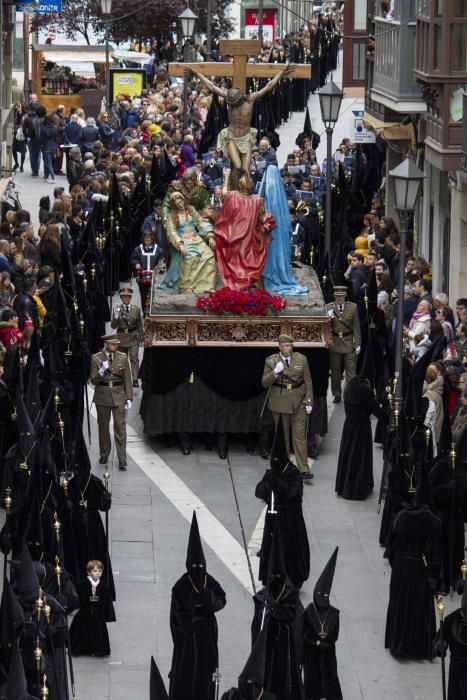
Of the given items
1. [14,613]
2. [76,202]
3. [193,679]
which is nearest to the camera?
[14,613]

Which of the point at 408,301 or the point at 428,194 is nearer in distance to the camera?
the point at 408,301

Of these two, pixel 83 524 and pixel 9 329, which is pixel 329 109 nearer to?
pixel 9 329

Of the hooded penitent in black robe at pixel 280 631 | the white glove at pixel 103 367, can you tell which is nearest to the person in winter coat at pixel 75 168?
the white glove at pixel 103 367

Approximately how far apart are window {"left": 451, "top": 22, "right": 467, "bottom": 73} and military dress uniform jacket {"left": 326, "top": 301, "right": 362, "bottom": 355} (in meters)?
4.64

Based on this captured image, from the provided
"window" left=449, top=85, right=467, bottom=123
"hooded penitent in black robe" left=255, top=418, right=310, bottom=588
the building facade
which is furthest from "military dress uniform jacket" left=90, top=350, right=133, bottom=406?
"window" left=449, top=85, right=467, bottom=123

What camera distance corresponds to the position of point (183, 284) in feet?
83.1

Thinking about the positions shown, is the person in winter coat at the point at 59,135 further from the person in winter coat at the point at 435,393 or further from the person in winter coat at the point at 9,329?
the person in winter coat at the point at 435,393

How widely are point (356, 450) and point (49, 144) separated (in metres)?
22.2

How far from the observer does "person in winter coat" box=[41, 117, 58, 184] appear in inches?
1693

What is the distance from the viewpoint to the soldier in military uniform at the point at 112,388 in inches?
909

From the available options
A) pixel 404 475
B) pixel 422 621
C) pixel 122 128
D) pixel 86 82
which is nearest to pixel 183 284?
pixel 404 475

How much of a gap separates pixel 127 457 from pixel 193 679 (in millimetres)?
7398

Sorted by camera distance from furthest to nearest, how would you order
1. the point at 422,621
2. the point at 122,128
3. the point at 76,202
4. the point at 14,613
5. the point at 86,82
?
the point at 86,82 → the point at 122,128 → the point at 76,202 → the point at 422,621 → the point at 14,613

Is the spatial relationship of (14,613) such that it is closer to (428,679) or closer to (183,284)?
(428,679)
